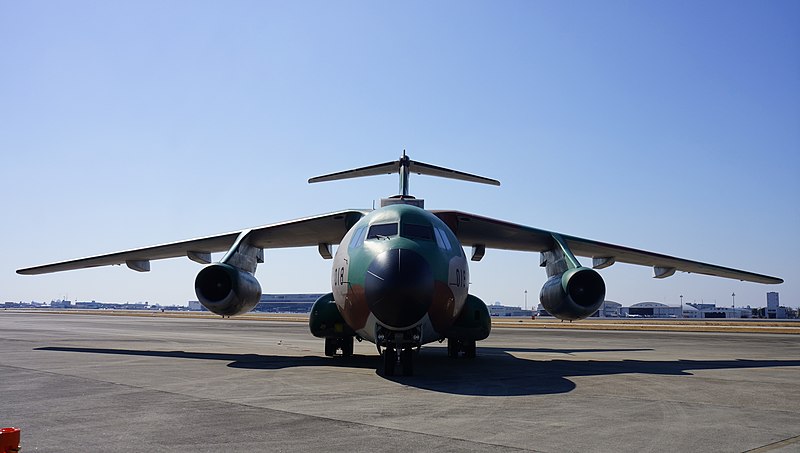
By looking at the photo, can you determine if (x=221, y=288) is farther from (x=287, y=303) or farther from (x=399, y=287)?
(x=287, y=303)

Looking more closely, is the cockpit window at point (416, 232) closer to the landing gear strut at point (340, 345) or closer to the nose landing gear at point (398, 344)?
the nose landing gear at point (398, 344)

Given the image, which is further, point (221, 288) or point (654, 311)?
point (654, 311)

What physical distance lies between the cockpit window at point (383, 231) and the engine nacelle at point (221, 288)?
221 inches

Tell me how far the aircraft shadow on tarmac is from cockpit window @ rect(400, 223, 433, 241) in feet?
9.28

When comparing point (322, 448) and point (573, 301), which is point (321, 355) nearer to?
point (573, 301)

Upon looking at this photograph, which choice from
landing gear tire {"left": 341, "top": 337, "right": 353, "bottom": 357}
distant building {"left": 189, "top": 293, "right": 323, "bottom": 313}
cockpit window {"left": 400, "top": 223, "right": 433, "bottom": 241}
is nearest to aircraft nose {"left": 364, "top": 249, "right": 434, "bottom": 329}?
cockpit window {"left": 400, "top": 223, "right": 433, "bottom": 241}

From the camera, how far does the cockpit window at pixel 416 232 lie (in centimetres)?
1291

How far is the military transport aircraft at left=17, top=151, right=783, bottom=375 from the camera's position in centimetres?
1209

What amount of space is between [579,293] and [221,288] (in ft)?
31.7

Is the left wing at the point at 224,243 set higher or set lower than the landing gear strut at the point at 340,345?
higher

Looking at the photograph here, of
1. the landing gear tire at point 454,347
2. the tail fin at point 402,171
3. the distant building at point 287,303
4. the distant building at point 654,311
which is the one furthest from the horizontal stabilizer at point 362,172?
the distant building at point 287,303

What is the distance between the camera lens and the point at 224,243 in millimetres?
20594

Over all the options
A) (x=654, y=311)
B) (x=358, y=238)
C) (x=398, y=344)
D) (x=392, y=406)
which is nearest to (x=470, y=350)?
(x=398, y=344)

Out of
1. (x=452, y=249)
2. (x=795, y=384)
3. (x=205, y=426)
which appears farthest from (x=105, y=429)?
(x=795, y=384)
